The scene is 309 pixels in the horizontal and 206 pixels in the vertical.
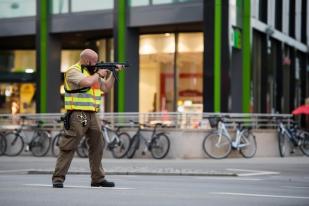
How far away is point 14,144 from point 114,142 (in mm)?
3630

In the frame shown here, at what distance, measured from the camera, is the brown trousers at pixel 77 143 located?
9898 millimetres

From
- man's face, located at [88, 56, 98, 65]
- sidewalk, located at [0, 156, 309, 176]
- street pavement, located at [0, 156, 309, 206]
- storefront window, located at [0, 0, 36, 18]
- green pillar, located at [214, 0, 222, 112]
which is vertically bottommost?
sidewalk, located at [0, 156, 309, 176]

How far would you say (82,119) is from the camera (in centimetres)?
995

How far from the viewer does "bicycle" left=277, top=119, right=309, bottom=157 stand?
21672mm

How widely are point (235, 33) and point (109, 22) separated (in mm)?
4657

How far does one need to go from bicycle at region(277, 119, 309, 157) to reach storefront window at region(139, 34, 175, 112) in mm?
6537

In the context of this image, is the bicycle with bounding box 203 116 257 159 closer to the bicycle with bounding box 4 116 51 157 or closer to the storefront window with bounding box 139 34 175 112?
the bicycle with bounding box 4 116 51 157

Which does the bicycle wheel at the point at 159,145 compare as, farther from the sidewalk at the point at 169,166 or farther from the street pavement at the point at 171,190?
the street pavement at the point at 171,190

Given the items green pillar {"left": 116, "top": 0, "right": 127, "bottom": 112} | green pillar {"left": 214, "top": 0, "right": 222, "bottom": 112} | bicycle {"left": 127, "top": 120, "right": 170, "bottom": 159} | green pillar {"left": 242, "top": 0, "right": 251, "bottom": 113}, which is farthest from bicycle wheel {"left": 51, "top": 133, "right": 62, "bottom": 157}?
green pillar {"left": 242, "top": 0, "right": 251, "bottom": 113}

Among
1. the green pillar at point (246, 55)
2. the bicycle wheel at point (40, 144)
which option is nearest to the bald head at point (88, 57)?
the bicycle wheel at point (40, 144)

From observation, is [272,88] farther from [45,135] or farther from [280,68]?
[45,135]

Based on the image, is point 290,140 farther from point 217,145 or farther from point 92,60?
point 92,60

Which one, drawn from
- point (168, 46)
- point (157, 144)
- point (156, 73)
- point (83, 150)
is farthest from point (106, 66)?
point (156, 73)

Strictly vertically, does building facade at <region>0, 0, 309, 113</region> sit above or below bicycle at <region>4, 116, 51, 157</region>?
above
